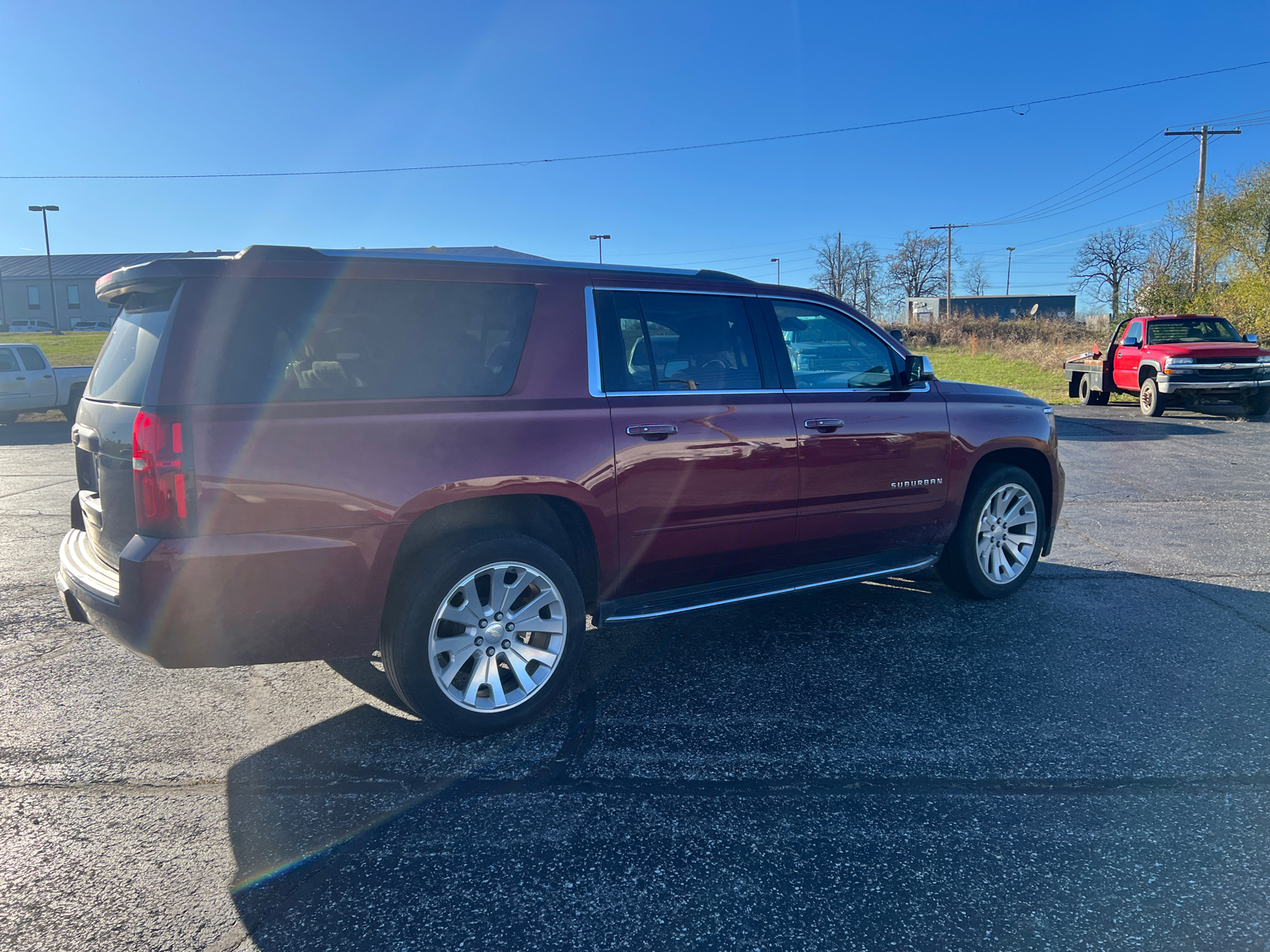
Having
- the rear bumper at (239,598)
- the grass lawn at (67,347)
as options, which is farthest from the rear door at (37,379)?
the rear bumper at (239,598)

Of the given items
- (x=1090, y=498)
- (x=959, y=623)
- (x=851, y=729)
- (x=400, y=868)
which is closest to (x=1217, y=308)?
(x=1090, y=498)

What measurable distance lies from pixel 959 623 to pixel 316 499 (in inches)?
144

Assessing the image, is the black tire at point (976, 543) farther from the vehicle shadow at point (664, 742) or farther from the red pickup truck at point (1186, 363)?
the red pickup truck at point (1186, 363)

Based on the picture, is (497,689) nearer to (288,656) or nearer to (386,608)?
(386,608)

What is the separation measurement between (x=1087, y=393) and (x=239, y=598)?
21771 millimetres

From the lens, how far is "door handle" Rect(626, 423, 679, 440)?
386 cm

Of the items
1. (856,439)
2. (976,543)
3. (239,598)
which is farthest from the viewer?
(976,543)

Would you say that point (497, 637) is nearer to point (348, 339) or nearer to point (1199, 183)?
point (348, 339)

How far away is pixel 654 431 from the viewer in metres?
3.91

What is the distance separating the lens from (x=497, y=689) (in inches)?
141

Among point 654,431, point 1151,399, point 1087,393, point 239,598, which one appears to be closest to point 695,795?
point 654,431

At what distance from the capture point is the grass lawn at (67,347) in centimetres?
3312

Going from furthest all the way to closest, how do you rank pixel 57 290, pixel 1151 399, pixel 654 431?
pixel 57 290, pixel 1151 399, pixel 654 431

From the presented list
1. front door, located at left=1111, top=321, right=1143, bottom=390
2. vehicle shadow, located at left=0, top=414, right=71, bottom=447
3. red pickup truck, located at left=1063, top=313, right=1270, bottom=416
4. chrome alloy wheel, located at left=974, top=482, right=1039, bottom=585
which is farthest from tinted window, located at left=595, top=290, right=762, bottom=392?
front door, located at left=1111, top=321, right=1143, bottom=390
